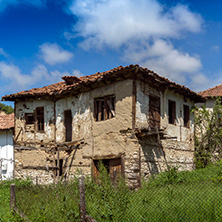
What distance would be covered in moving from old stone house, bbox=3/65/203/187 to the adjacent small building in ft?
1.38

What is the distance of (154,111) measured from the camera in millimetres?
12797

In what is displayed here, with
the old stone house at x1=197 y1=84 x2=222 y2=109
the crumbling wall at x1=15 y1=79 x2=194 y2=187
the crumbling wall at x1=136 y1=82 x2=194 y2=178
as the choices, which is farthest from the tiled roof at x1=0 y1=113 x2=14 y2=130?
the old stone house at x1=197 y1=84 x2=222 y2=109

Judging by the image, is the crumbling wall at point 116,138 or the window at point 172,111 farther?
the window at point 172,111

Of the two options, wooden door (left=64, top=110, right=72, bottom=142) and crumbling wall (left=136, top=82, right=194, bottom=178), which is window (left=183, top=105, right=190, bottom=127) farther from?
wooden door (left=64, top=110, right=72, bottom=142)

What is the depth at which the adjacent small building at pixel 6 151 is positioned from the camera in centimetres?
1559

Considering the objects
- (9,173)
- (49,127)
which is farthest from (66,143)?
(9,173)

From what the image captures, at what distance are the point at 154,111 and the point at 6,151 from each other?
8.60 metres

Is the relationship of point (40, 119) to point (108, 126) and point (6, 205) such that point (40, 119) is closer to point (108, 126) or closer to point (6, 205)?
point (108, 126)

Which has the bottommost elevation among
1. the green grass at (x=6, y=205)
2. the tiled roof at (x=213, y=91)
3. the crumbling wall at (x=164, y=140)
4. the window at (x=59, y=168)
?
the green grass at (x=6, y=205)

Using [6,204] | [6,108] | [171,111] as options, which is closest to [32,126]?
[6,204]

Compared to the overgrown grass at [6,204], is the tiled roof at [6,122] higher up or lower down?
higher up

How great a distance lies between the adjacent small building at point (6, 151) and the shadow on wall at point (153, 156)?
787cm

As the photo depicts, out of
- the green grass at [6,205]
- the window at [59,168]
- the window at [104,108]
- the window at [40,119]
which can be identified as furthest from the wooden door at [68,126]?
the green grass at [6,205]

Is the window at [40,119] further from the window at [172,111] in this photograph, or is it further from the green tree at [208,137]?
the green tree at [208,137]
